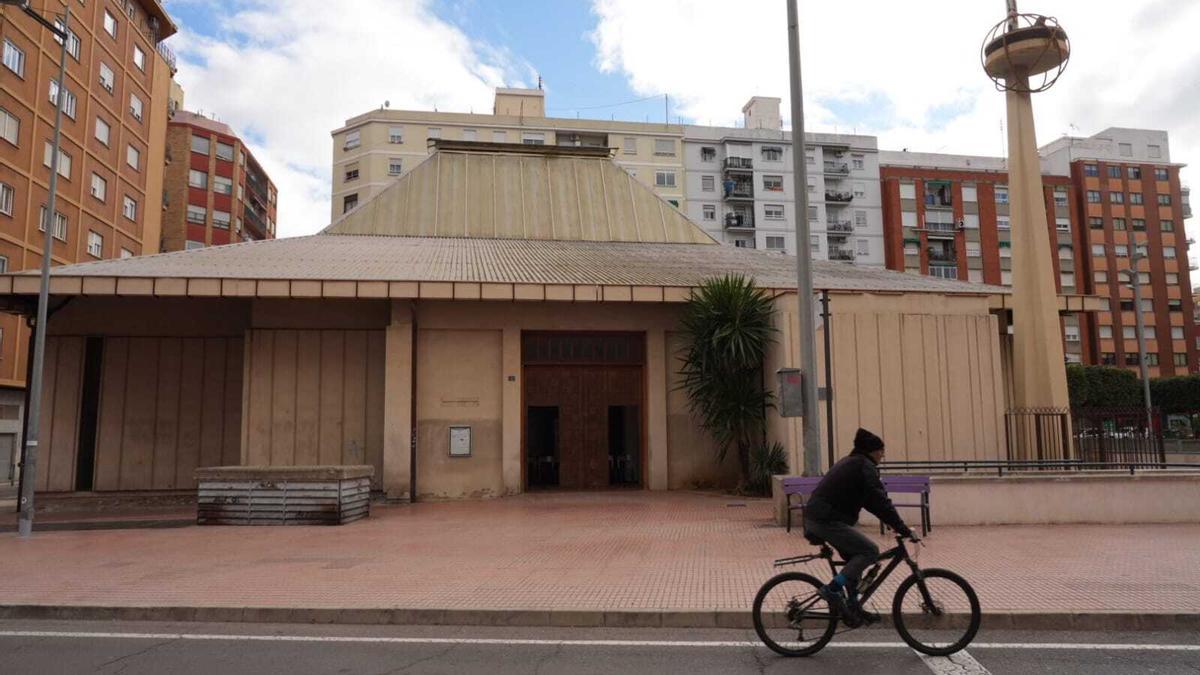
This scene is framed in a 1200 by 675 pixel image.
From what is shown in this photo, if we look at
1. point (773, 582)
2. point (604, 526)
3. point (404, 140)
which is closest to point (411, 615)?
point (773, 582)

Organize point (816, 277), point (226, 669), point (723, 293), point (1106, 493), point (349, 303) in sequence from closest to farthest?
point (226, 669) < point (1106, 493) < point (723, 293) < point (349, 303) < point (816, 277)

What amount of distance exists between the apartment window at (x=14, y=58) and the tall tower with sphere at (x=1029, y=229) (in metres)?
37.8

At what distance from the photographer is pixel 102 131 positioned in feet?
138

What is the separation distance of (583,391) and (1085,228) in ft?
240

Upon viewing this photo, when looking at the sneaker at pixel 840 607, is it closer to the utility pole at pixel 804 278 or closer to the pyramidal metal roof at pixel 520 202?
the utility pole at pixel 804 278

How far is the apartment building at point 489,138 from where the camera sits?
65312 mm

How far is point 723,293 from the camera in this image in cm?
1588

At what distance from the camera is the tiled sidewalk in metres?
7.46

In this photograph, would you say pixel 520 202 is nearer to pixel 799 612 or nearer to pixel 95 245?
pixel 799 612

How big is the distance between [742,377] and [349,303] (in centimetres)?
864

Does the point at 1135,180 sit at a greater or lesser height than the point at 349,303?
greater

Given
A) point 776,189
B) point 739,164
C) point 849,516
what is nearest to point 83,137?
point 849,516

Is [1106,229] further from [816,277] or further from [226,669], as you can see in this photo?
[226,669]

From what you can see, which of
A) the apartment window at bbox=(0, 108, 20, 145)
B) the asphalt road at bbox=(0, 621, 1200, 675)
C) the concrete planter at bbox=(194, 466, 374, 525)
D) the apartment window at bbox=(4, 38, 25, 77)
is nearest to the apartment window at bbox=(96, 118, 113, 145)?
the apartment window at bbox=(4, 38, 25, 77)
